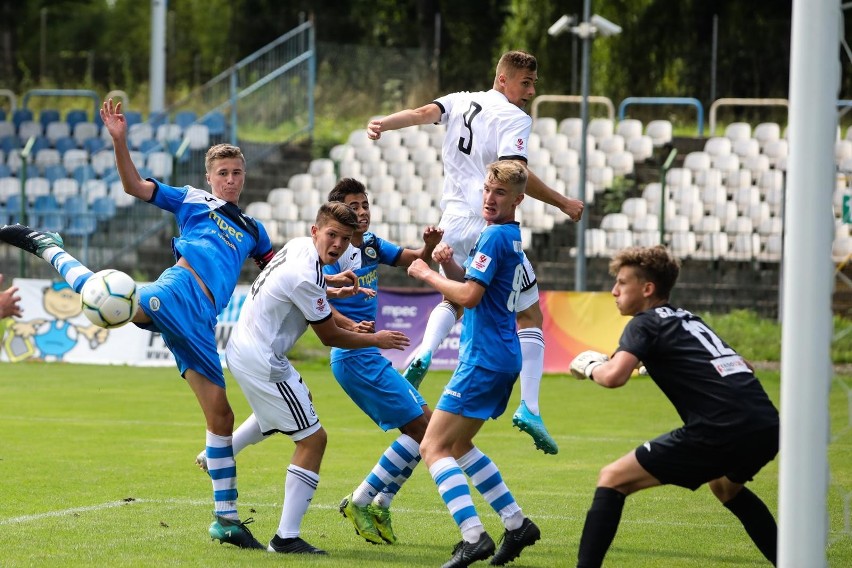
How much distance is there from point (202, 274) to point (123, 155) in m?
0.84

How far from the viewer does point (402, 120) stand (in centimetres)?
786

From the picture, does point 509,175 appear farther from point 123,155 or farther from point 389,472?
point 123,155

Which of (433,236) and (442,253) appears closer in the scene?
(442,253)

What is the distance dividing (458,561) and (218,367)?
1957mm

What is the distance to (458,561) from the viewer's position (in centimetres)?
645

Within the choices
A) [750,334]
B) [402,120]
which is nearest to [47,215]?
[750,334]

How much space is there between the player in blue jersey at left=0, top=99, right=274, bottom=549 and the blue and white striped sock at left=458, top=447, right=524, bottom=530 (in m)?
1.25

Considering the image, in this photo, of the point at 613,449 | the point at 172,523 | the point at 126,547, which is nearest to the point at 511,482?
the point at 613,449

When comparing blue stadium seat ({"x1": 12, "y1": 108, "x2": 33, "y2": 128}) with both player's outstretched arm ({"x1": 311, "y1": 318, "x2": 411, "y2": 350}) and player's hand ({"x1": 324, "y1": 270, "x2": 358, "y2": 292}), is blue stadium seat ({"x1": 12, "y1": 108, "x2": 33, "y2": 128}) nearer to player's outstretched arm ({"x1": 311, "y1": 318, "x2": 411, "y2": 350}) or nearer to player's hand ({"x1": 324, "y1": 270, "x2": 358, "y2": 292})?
player's hand ({"x1": 324, "y1": 270, "x2": 358, "y2": 292})

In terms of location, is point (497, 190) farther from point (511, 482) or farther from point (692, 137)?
point (692, 137)

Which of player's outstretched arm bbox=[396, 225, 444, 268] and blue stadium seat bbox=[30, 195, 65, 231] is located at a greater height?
blue stadium seat bbox=[30, 195, 65, 231]

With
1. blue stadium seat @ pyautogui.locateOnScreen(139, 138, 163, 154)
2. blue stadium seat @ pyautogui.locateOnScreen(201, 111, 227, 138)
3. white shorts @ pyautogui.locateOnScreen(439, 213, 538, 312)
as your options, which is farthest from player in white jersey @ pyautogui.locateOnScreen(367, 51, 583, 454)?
blue stadium seat @ pyautogui.locateOnScreen(201, 111, 227, 138)

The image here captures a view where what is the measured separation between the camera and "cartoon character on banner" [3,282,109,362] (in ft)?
60.3

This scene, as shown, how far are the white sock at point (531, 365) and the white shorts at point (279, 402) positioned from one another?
150cm
